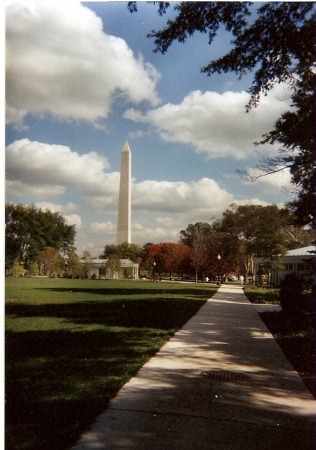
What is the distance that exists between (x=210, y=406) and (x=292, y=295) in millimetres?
6555

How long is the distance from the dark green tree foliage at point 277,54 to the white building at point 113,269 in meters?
23.9

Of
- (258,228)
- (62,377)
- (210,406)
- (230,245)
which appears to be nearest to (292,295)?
(258,228)

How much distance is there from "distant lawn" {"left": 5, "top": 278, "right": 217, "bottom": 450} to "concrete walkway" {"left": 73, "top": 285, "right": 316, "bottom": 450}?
0.89 ft

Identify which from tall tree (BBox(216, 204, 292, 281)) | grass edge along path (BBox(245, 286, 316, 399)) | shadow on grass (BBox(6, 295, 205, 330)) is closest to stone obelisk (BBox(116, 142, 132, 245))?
tall tree (BBox(216, 204, 292, 281))

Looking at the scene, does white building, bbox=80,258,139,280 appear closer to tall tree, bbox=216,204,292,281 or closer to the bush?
tall tree, bbox=216,204,292,281

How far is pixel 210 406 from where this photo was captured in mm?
4266

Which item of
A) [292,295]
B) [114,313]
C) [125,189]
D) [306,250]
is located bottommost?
[114,313]

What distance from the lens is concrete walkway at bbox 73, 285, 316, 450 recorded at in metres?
3.46

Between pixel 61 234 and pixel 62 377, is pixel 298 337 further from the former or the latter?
pixel 61 234

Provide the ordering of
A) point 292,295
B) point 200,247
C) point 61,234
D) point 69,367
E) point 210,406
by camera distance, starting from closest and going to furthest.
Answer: point 210,406 → point 69,367 → point 61,234 → point 292,295 → point 200,247

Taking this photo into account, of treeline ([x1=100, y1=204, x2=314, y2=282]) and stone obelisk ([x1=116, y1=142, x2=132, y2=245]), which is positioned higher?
stone obelisk ([x1=116, y1=142, x2=132, y2=245])

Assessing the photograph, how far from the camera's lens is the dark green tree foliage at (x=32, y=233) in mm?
6895

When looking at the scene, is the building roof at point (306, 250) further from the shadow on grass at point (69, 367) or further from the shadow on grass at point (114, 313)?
the shadow on grass at point (114, 313)

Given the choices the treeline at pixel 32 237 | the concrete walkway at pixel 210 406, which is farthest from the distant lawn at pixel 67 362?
the treeline at pixel 32 237
